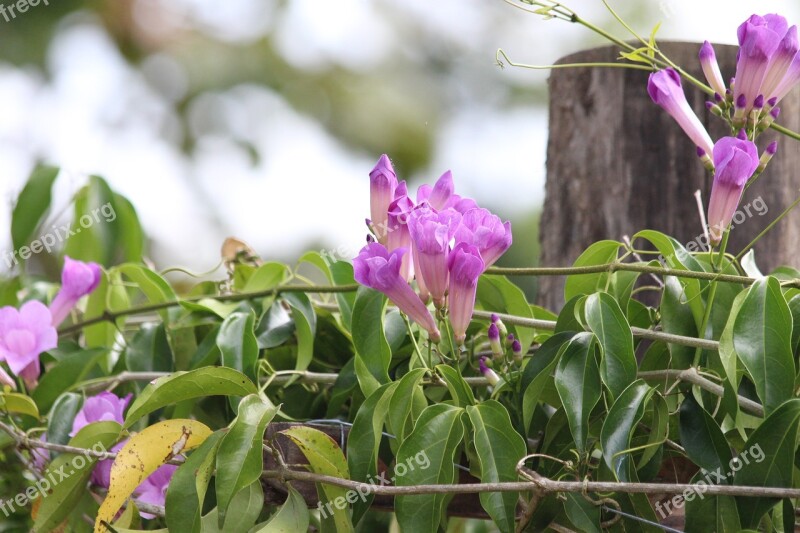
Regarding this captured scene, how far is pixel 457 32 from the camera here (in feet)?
55.2

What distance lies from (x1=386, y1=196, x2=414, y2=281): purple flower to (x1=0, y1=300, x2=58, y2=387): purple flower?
477mm

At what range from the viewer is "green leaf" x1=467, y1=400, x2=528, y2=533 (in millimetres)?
679

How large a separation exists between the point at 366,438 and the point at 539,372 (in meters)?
0.15

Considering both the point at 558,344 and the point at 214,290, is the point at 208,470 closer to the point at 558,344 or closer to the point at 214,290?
the point at 558,344

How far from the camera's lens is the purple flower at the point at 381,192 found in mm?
804

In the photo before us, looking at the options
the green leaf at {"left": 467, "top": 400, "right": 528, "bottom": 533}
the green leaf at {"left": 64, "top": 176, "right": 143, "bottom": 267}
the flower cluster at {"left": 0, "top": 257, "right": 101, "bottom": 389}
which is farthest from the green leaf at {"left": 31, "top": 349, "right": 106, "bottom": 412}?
the green leaf at {"left": 467, "top": 400, "right": 528, "bottom": 533}

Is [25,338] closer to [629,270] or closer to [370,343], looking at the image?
[370,343]

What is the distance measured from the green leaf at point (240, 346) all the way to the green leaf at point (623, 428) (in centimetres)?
36

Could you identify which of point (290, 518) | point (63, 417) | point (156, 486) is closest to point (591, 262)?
point (290, 518)

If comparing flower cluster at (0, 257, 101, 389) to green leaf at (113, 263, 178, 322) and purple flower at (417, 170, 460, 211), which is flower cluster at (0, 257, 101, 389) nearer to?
green leaf at (113, 263, 178, 322)

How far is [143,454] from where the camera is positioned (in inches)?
30.0

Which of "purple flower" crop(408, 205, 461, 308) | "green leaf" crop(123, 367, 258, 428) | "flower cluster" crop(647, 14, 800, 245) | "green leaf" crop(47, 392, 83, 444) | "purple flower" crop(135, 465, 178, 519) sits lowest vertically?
"purple flower" crop(135, 465, 178, 519)

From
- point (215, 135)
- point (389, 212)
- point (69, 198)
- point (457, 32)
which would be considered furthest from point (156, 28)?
point (389, 212)

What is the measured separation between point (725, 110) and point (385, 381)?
0.38m
